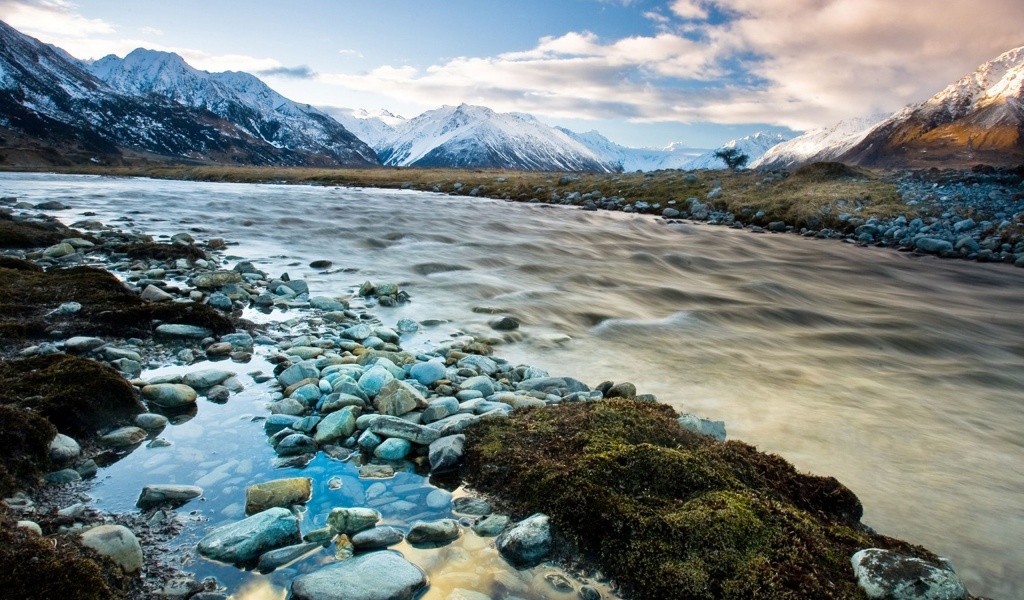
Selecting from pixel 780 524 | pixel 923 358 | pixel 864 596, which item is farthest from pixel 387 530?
pixel 923 358

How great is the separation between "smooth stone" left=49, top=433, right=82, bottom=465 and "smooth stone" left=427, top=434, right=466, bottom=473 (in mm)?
2924

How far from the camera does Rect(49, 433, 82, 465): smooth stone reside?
4.46 m

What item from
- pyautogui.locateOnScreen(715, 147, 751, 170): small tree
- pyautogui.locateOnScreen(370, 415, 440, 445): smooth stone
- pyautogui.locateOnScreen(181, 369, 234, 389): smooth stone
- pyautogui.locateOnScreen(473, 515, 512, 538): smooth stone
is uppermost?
pyautogui.locateOnScreen(715, 147, 751, 170): small tree

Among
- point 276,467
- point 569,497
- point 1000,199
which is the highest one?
point 1000,199

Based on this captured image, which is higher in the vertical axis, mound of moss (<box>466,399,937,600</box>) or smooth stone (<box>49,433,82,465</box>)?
mound of moss (<box>466,399,937,600</box>)

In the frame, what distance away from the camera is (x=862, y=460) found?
237 inches

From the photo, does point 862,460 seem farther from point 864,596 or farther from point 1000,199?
point 1000,199

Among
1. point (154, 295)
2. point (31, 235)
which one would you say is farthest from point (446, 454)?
point (31, 235)

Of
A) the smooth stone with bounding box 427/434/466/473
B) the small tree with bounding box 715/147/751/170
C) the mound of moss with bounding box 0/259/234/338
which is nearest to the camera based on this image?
the smooth stone with bounding box 427/434/466/473

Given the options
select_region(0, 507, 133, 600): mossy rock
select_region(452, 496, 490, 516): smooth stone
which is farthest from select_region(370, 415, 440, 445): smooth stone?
select_region(0, 507, 133, 600): mossy rock

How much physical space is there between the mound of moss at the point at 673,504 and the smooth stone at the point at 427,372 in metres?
1.54

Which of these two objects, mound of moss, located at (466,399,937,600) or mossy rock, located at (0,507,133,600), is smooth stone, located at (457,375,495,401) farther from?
mossy rock, located at (0,507,133,600)

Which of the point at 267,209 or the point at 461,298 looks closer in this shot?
the point at 461,298

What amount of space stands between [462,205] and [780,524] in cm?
3675
